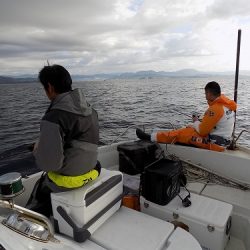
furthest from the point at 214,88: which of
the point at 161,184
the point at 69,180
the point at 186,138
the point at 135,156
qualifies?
the point at 69,180

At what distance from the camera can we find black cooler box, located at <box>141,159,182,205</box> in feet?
9.18

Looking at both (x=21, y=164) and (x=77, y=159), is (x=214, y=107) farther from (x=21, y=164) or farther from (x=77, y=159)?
(x=21, y=164)

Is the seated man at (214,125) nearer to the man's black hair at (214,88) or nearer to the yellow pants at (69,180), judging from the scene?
the man's black hair at (214,88)

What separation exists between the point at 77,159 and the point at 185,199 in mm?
1332

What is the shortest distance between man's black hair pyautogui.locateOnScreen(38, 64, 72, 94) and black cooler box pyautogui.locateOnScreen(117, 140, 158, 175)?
221 centimetres

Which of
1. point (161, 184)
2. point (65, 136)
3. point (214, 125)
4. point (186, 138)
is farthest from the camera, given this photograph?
point (186, 138)

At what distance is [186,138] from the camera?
4.43 meters

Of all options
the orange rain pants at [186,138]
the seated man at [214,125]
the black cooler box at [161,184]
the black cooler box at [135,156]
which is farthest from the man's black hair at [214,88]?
the black cooler box at [161,184]

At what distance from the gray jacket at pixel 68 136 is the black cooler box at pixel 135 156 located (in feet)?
6.41

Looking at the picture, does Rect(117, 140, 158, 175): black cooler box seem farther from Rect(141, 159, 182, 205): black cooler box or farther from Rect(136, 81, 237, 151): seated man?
Rect(141, 159, 182, 205): black cooler box

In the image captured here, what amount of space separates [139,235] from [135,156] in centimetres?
206

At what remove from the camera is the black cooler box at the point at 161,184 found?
9.18 ft

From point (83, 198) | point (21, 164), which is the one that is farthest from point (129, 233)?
point (21, 164)

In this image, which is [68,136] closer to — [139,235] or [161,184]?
[139,235]
